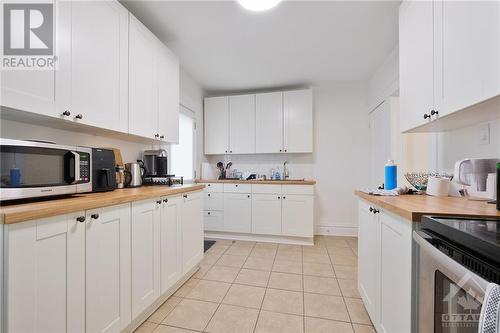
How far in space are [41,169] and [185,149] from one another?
2352mm

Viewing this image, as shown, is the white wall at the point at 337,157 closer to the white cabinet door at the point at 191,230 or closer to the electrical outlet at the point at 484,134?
the white cabinet door at the point at 191,230

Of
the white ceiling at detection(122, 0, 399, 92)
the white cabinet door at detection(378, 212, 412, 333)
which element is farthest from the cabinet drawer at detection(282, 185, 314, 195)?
the white cabinet door at detection(378, 212, 412, 333)

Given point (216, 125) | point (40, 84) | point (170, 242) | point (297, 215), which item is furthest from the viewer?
point (216, 125)

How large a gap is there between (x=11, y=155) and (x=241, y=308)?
1724 millimetres

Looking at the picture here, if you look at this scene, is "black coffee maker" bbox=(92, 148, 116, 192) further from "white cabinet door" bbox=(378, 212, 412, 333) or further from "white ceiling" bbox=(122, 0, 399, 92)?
"white cabinet door" bbox=(378, 212, 412, 333)

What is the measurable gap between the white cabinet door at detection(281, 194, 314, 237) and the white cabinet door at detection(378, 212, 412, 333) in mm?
1877

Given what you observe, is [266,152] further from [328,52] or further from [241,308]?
[241,308]

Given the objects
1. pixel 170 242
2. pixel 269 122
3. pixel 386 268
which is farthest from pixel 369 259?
pixel 269 122

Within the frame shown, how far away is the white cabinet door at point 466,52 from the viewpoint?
91 cm

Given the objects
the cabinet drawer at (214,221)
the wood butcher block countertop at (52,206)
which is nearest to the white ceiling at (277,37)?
the wood butcher block countertop at (52,206)

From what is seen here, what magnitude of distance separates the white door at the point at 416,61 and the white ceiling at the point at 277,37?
0.44 m

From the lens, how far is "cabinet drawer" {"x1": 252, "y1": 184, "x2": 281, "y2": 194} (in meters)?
3.33

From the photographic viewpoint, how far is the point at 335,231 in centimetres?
370

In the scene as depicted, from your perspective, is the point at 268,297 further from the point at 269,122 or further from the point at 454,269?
the point at 269,122
